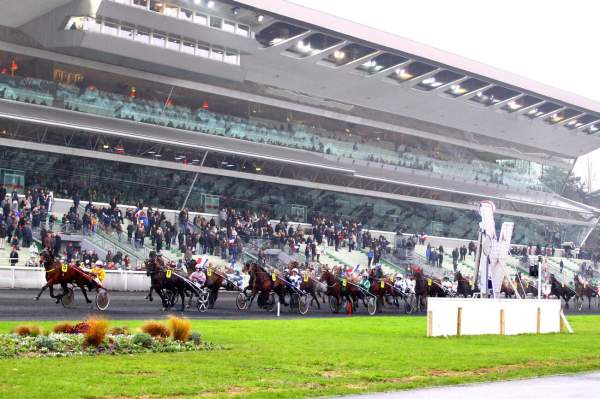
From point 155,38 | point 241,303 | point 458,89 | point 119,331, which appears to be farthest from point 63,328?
point 458,89

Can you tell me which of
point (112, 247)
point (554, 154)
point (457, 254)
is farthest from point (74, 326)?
point (554, 154)

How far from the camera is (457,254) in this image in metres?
64.6

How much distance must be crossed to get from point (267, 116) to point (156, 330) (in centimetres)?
4438

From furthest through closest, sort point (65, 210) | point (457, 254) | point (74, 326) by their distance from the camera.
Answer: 1. point (457, 254)
2. point (65, 210)
3. point (74, 326)

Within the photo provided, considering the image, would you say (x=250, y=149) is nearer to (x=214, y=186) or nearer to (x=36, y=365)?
(x=214, y=186)

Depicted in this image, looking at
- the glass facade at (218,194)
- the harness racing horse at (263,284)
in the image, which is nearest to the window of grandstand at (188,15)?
the glass facade at (218,194)

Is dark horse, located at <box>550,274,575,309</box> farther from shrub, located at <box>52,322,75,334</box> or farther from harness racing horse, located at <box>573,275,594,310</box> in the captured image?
shrub, located at <box>52,322,75,334</box>

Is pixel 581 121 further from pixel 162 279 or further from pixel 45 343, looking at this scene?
pixel 45 343

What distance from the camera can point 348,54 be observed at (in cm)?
6419

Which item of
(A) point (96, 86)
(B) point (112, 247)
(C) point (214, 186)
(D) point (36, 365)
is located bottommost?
(D) point (36, 365)

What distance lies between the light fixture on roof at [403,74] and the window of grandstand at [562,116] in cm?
2163

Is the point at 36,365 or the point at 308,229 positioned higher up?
the point at 308,229

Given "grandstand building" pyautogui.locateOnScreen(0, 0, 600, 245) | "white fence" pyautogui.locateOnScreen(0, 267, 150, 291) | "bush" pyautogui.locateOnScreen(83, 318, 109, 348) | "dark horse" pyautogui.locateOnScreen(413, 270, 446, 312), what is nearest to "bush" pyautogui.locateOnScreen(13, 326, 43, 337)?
"bush" pyautogui.locateOnScreen(83, 318, 109, 348)

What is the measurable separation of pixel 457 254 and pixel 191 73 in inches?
913
